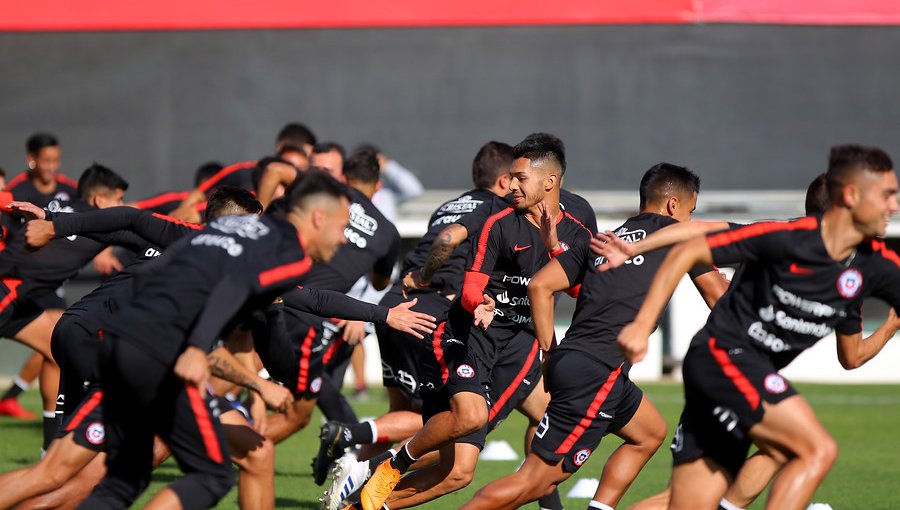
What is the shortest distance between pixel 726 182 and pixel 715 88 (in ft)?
3.93

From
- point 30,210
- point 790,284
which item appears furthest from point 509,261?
point 30,210

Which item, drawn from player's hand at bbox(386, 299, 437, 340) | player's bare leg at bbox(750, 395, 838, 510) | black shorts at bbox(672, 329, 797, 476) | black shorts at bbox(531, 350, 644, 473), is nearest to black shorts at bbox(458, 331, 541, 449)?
player's hand at bbox(386, 299, 437, 340)

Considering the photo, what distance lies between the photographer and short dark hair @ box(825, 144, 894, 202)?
5512 millimetres

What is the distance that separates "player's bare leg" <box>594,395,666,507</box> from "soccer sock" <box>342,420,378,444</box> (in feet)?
6.51

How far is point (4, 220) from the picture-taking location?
1291 cm

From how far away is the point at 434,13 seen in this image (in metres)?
16.1

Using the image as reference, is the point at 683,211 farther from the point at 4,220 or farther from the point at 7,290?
the point at 4,220

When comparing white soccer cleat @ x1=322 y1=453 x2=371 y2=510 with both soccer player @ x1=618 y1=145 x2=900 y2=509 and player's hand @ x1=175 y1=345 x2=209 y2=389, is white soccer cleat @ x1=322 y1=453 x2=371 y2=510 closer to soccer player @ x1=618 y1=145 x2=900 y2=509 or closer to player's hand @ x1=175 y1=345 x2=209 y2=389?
soccer player @ x1=618 y1=145 x2=900 y2=509

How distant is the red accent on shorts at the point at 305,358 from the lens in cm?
925

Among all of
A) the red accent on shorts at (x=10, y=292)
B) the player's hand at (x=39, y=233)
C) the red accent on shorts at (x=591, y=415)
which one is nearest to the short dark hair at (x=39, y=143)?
the red accent on shorts at (x=10, y=292)

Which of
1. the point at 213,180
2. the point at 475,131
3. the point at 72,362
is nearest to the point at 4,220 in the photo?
the point at 213,180

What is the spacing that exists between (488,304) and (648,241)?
1366mm

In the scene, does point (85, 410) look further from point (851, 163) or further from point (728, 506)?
point (851, 163)

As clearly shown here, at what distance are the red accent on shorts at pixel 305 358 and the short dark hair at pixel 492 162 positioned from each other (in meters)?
1.73
